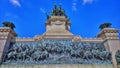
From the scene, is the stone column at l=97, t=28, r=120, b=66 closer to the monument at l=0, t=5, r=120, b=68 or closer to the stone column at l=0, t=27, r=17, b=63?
the monument at l=0, t=5, r=120, b=68

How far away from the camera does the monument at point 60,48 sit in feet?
41.8

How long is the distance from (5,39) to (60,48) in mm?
4254

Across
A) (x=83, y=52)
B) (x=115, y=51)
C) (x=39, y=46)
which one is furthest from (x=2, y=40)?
(x=115, y=51)

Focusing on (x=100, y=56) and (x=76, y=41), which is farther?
(x=76, y=41)

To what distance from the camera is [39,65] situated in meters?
12.2

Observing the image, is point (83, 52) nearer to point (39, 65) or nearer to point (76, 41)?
point (76, 41)

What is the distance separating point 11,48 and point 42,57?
262 cm

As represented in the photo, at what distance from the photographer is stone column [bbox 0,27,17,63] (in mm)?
13137

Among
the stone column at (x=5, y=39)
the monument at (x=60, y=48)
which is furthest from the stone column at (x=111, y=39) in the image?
the stone column at (x=5, y=39)

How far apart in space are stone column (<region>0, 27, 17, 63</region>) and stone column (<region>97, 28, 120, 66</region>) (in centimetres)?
735

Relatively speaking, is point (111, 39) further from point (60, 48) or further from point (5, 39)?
point (5, 39)

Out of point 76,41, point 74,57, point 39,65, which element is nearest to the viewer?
point 39,65

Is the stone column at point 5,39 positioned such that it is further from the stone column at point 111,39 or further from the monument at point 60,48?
the stone column at point 111,39

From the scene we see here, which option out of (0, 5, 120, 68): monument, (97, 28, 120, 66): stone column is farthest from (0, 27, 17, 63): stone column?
(97, 28, 120, 66): stone column
